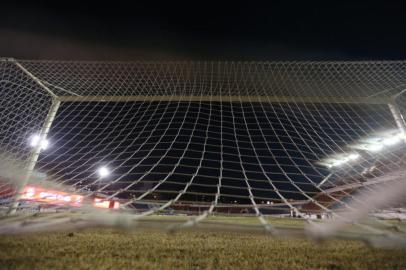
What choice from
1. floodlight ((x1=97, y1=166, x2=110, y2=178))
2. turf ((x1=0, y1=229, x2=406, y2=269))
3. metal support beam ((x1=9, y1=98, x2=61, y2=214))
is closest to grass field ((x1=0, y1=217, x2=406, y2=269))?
turf ((x1=0, y1=229, x2=406, y2=269))

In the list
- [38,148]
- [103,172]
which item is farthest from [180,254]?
[38,148]

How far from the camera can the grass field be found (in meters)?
1.30

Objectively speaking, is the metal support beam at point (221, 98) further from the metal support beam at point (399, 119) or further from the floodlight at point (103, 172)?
the floodlight at point (103, 172)

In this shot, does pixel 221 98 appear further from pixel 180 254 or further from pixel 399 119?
pixel 180 254

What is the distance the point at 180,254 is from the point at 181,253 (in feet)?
0.07

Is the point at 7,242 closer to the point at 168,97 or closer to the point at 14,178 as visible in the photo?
the point at 14,178

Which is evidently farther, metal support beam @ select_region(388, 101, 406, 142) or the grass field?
metal support beam @ select_region(388, 101, 406, 142)

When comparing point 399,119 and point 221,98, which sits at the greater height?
point 221,98

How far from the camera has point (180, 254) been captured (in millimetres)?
1520

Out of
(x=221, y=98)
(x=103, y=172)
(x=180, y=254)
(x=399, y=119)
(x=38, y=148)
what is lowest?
(x=180, y=254)

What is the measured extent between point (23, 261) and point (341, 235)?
1196 mm

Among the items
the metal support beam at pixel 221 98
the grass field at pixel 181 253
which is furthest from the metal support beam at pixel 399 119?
the grass field at pixel 181 253

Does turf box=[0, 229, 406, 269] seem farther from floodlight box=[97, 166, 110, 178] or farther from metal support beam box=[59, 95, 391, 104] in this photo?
metal support beam box=[59, 95, 391, 104]

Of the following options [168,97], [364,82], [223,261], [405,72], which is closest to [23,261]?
[223,261]
